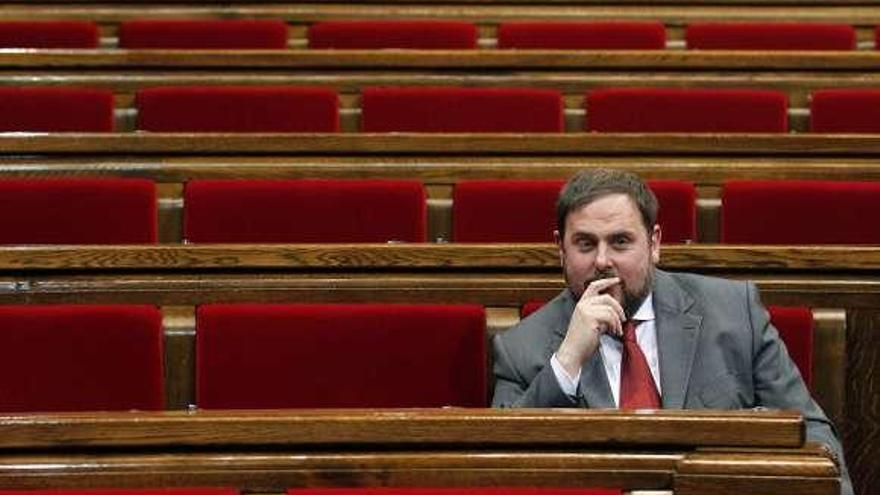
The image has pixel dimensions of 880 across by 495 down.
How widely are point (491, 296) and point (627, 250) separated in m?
0.07

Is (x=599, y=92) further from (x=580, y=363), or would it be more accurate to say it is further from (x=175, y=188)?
(x=580, y=363)

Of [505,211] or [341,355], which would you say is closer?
[341,355]

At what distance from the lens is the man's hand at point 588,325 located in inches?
21.1

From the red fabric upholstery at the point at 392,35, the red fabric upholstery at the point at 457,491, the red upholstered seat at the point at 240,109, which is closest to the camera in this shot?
the red fabric upholstery at the point at 457,491

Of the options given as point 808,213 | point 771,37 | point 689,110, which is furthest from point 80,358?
point 771,37

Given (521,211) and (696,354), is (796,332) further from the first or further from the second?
(521,211)

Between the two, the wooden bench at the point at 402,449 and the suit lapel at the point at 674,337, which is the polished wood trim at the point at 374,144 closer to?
the suit lapel at the point at 674,337

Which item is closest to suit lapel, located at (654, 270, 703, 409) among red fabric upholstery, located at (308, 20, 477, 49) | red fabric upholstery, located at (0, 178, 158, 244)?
red fabric upholstery, located at (0, 178, 158, 244)

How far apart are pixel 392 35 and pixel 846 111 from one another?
1.05 ft

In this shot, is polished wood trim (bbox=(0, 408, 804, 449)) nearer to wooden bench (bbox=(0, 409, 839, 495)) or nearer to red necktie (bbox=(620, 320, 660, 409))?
wooden bench (bbox=(0, 409, 839, 495))

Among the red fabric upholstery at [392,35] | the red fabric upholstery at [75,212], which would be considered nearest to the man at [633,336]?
the red fabric upholstery at [75,212]

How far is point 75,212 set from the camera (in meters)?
0.73

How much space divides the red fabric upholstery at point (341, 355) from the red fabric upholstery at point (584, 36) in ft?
1.84

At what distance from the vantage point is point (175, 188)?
2.60 ft
